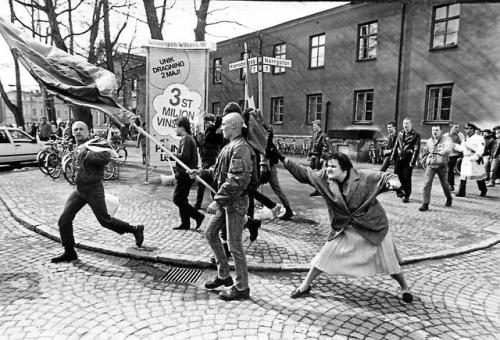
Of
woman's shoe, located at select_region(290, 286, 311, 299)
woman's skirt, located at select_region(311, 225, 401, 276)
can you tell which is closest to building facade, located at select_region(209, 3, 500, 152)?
woman's skirt, located at select_region(311, 225, 401, 276)

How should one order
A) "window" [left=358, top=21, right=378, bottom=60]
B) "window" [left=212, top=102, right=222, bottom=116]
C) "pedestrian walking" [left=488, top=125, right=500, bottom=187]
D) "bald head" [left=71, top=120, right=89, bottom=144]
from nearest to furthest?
"bald head" [left=71, top=120, right=89, bottom=144], "pedestrian walking" [left=488, top=125, right=500, bottom=187], "window" [left=358, top=21, right=378, bottom=60], "window" [left=212, top=102, right=222, bottom=116]

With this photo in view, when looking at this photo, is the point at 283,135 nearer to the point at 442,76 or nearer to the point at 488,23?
the point at 442,76

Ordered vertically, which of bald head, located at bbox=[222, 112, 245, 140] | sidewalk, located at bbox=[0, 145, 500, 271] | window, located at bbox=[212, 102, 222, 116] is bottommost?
sidewalk, located at bbox=[0, 145, 500, 271]

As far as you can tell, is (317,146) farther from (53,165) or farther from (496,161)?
(53,165)

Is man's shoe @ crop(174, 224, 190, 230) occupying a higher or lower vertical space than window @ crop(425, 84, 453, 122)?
lower

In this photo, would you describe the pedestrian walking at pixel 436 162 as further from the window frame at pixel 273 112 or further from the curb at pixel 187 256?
the window frame at pixel 273 112

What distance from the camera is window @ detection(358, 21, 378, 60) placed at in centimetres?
2044

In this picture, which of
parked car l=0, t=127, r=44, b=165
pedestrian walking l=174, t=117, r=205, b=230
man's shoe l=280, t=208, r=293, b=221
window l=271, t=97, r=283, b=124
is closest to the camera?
pedestrian walking l=174, t=117, r=205, b=230

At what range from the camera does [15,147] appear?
48.2 ft

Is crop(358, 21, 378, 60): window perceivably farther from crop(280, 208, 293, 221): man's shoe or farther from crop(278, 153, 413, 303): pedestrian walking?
crop(278, 153, 413, 303): pedestrian walking

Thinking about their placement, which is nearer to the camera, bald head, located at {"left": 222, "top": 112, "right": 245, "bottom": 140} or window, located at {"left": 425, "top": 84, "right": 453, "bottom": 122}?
bald head, located at {"left": 222, "top": 112, "right": 245, "bottom": 140}

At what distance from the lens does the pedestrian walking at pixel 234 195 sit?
3.70 meters

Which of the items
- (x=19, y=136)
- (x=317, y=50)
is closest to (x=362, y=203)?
(x=19, y=136)

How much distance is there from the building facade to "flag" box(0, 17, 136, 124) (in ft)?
36.5
